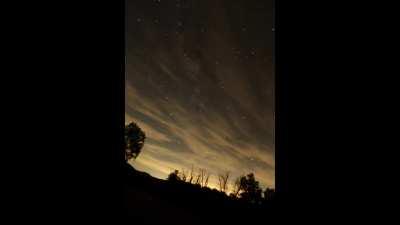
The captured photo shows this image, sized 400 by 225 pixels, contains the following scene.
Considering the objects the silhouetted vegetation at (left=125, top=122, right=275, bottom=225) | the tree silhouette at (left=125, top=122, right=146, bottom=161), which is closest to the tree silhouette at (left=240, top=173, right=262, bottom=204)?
the tree silhouette at (left=125, top=122, right=146, bottom=161)

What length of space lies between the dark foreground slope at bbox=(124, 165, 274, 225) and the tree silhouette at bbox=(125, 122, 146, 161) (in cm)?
1589

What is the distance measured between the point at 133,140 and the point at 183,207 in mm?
20743

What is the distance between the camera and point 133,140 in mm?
27219

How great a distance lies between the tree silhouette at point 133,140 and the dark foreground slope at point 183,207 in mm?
15885

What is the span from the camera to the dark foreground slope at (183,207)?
5.62m

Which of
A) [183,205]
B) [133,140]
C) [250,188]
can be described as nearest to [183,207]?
[183,205]

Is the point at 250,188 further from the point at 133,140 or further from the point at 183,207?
the point at 183,207

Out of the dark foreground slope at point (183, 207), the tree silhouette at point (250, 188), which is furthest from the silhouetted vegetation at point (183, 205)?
the tree silhouette at point (250, 188)
